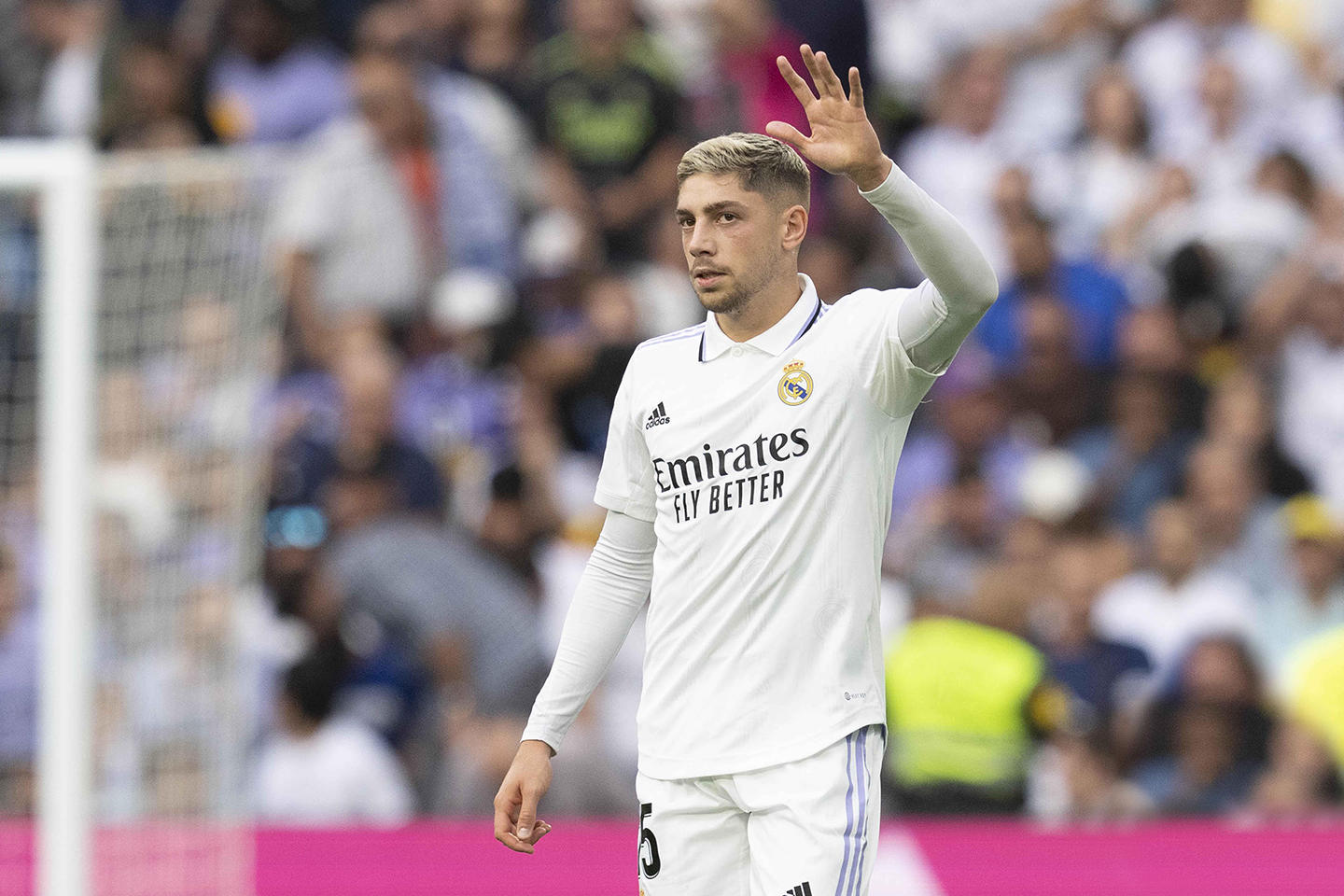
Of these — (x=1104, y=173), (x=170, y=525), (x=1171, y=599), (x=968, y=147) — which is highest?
(x=968, y=147)

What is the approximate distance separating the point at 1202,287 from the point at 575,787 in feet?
14.9

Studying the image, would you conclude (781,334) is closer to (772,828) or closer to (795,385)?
(795,385)

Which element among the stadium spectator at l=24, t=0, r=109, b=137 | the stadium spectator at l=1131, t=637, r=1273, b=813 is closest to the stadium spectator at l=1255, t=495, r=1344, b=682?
the stadium spectator at l=1131, t=637, r=1273, b=813

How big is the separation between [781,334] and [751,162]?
373 millimetres

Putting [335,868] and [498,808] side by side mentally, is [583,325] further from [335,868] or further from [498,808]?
[498,808]

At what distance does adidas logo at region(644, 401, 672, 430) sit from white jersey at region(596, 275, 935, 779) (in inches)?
0.6

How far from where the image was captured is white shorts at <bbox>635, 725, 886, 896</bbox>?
378 cm

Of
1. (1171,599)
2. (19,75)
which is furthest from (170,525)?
(19,75)

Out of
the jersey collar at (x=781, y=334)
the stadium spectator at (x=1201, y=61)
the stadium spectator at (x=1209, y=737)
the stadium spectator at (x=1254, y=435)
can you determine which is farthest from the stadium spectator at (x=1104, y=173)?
the jersey collar at (x=781, y=334)

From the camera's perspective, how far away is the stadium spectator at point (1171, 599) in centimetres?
881

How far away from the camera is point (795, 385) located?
156 inches

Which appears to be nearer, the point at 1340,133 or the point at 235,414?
the point at 235,414

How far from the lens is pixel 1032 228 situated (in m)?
10.5

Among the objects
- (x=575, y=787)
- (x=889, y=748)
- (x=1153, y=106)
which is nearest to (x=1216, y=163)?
(x=1153, y=106)
